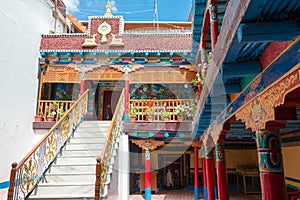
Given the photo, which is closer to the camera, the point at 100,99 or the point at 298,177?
the point at 298,177

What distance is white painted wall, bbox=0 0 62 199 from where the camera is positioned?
734cm

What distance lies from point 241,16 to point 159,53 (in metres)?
8.14

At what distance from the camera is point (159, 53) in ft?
31.4

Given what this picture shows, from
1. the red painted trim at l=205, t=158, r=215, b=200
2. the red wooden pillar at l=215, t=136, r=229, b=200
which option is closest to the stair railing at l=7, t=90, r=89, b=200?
the red wooden pillar at l=215, t=136, r=229, b=200

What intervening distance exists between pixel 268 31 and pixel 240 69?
0.90m

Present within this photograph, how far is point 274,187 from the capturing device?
89.1 inches

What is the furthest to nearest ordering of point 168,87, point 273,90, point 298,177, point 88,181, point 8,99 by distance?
point 168,87
point 8,99
point 298,177
point 88,181
point 273,90

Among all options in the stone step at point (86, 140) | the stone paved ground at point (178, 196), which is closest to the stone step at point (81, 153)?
the stone step at point (86, 140)

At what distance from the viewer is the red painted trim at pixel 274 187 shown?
223 centimetres

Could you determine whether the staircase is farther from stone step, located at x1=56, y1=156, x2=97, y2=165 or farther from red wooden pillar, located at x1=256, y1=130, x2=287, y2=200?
red wooden pillar, located at x1=256, y1=130, x2=287, y2=200

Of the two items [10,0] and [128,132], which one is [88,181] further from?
[10,0]

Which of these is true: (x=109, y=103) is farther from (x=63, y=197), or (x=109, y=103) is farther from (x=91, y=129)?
(x=63, y=197)

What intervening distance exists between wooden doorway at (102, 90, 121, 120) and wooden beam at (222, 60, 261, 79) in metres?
10.2

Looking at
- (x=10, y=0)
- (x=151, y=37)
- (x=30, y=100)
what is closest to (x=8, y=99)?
(x=30, y=100)
